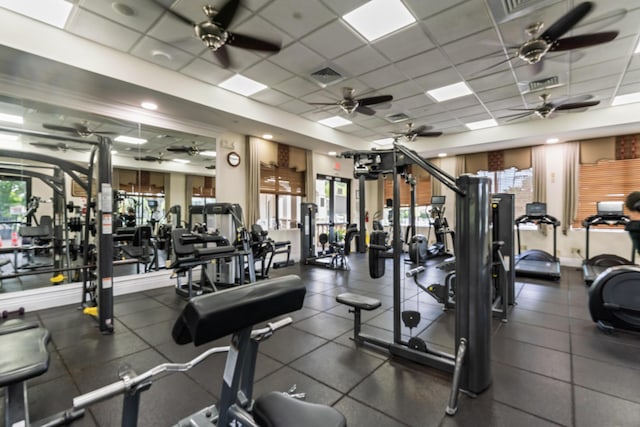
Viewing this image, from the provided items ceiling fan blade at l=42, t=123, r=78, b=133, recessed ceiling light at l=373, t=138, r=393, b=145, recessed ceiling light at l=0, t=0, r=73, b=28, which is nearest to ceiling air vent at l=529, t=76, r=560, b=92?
recessed ceiling light at l=373, t=138, r=393, b=145

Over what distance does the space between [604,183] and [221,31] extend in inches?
330

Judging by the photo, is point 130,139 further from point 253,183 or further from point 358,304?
point 358,304

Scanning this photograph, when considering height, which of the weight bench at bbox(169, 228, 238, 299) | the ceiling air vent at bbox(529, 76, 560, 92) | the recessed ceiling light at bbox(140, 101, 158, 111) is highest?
the ceiling air vent at bbox(529, 76, 560, 92)

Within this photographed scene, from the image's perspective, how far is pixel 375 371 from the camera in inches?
93.0

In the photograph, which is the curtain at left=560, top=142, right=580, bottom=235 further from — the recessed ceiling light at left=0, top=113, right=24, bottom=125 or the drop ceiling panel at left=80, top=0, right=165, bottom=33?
the recessed ceiling light at left=0, top=113, right=24, bottom=125

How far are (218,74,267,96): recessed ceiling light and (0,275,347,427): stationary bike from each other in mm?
4249

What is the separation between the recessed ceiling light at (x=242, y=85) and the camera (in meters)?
4.68

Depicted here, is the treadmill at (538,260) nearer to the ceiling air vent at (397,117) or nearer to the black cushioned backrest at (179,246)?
the ceiling air vent at (397,117)

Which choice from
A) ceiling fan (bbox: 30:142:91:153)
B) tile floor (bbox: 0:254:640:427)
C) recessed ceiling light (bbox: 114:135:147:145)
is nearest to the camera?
tile floor (bbox: 0:254:640:427)

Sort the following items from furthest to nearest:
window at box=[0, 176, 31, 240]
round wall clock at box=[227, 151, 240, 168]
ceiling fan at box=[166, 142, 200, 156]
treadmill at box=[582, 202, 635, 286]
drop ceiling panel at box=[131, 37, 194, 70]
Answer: round wall clock at box=[227, 151, 240, 168]
ceiling fan at box=[166, 142, 200, 156]
treadmill at box=[582, 202, 635, 286]
window at box=[0, 176, 31, 240]
drop ceiling panel at box=[131, 37, 194, 70]

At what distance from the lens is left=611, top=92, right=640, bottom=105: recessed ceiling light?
5.32 meters

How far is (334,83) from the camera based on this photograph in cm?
483

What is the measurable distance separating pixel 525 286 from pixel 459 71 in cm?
377

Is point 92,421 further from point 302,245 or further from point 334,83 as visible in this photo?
point 302,245
